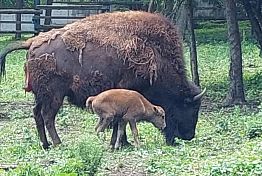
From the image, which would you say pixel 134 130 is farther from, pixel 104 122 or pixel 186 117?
pixel 186 117

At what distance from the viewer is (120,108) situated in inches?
453

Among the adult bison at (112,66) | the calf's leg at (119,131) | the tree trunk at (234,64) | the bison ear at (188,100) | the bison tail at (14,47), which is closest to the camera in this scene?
the calf's leg at (119,131)

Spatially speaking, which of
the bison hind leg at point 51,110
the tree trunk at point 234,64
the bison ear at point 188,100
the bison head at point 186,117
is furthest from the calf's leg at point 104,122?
the tree trunk at point 234,64

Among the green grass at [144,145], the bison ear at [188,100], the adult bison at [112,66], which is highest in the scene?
the adult bison at [112,66]

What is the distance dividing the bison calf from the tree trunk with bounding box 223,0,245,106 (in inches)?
199

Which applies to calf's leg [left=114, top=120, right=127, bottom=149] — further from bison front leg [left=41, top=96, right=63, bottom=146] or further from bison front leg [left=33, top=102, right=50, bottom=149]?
bison front leg [left=33, top=102, right=50, bottom=149]

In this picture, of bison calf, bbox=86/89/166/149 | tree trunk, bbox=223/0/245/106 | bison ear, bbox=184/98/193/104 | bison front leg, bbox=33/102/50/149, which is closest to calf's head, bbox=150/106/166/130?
bison calf, bbox=86/89/166/149

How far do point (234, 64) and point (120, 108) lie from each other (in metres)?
5.66

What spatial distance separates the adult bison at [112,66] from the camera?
40.2 ft

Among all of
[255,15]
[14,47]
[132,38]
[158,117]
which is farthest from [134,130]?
[255,15]

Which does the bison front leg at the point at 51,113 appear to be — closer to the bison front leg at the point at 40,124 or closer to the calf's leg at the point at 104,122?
the bison front leg at the point at 40,124

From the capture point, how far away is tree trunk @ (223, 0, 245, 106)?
16.6 m

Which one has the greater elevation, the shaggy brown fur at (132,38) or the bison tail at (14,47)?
the shaggy brown fur at (132,38)

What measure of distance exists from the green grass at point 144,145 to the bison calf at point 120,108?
0.34 m
